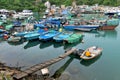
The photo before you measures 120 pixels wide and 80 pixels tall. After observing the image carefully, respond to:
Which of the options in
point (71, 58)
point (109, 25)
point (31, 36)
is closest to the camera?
point (71, 58)

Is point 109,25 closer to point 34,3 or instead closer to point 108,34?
point 108,34

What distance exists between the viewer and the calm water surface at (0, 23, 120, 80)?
23516 mm

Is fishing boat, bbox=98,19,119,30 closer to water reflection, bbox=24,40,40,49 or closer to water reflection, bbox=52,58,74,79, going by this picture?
water reflection, bbox=24,40,40,49

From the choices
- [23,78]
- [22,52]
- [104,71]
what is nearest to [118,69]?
[104,71]

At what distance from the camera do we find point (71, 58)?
28.2 metres

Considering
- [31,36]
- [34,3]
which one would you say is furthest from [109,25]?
[34,3]

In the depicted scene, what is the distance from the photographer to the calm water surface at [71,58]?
77.2 ft

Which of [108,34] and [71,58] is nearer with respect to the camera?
[71,58]

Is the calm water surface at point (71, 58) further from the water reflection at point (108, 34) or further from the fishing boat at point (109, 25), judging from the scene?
the fishing boat at point (109, 25)

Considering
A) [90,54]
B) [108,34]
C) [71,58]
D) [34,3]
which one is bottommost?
[71,58]

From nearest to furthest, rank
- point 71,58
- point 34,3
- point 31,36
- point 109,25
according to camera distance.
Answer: point 71,58, point 31,36, point 109,25, point 34,3

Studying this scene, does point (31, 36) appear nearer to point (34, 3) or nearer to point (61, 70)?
point (61, 70)

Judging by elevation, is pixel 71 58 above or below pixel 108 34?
below

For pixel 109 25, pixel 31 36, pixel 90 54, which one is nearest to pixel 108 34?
pixel 109 25
